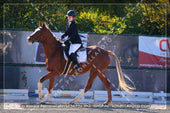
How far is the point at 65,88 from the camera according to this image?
484 inches

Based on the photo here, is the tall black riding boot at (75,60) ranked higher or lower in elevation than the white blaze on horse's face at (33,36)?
lower

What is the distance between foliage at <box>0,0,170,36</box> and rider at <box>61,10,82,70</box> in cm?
665

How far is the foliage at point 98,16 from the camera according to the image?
1562cm

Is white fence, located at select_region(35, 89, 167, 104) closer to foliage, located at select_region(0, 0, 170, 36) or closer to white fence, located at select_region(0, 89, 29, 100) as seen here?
white fence, located at select_region(0, 89, 29, 100)

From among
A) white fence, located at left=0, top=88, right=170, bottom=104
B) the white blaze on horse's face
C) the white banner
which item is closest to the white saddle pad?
the white blaze on horse's face

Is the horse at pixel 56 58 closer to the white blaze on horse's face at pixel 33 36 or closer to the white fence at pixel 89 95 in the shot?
the white blaze on horse's face at pixel 33 36

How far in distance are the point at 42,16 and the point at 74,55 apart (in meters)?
8.27

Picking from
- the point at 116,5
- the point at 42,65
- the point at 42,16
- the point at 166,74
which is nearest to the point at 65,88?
the point at 42,65

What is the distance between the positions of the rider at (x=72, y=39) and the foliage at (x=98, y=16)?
21.8ft

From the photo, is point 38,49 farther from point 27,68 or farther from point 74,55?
point 74,55

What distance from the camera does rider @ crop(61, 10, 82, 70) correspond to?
8.41 m

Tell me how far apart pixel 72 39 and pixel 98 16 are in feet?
33.3

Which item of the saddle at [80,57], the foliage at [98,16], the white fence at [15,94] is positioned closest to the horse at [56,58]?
the saddle at [80,57]

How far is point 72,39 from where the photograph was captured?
8.52 m
